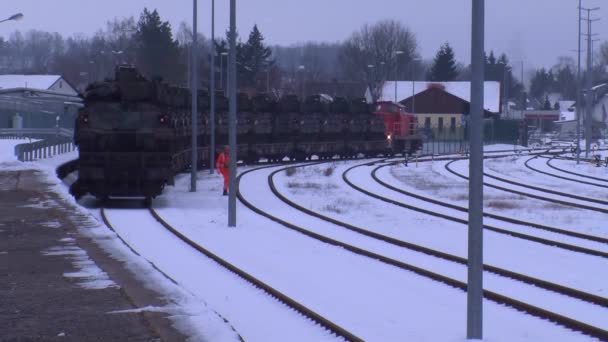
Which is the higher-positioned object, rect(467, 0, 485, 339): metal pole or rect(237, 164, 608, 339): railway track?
rect(467, 0, 485, 339): metal pole

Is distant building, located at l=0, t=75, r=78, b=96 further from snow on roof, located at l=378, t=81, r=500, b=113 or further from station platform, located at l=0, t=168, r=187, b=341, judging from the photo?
station platform, located at l=0, t=168, r=187, b=341

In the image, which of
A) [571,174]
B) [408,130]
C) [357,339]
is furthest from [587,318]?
[408,130]

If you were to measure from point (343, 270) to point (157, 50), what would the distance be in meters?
88.4

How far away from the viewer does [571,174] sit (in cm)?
4334

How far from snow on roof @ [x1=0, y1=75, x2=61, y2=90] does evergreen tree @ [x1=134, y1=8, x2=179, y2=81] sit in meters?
9.42

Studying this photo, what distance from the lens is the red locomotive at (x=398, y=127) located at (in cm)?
6138

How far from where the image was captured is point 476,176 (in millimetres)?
9266

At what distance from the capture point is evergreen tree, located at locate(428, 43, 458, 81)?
13475cm

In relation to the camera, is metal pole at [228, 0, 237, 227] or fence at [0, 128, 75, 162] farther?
fence at [0, 128, 75, 162]

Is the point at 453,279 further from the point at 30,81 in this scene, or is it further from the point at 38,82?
the point at 30,81

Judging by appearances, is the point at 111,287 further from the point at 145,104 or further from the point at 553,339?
the point at 145,104

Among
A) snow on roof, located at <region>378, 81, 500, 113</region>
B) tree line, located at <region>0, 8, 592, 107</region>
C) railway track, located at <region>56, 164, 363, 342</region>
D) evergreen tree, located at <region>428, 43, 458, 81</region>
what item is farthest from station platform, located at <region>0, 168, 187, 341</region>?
evergreen tree, located at <region>428, 43, 458, 81</region>

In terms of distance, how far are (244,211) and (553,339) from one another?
51.1 feet

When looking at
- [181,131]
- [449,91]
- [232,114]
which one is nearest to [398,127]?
[181,131]
